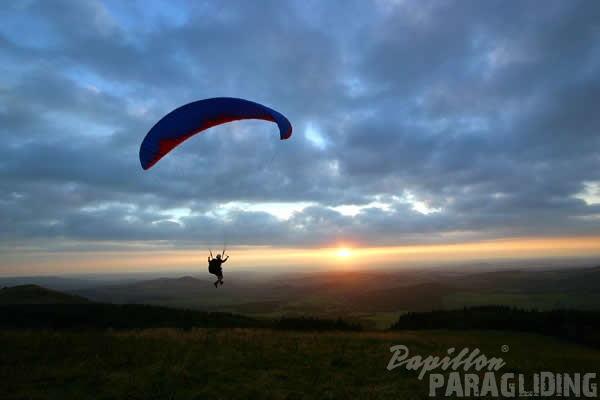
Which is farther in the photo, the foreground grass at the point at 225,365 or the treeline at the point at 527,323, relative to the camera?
the treeline at the point at 527,323

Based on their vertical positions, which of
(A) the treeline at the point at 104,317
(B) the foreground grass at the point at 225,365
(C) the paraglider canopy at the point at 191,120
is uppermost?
(C) the paraglider canopy at the point at 191,120

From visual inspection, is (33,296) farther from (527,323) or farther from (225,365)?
(527,323)

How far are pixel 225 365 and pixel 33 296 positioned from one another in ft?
210

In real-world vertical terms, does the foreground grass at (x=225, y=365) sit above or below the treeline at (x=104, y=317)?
above

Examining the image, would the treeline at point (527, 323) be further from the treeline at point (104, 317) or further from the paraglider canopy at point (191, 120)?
the paraglider canopy at point (191, 120)

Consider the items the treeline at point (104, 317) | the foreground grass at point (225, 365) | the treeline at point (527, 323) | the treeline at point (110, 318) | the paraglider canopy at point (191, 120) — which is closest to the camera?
the foreground grass at point (225, 365)

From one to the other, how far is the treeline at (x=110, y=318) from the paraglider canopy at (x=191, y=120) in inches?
1039

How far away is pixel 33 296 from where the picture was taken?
57750mm

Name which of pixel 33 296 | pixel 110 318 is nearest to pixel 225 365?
pixel 110 318

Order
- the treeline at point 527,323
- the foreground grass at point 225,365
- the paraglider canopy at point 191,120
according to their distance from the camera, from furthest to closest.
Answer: the treeline at point 527,323 < the paraglider canopy at point 191,120 < the foreground grass at point 225,365

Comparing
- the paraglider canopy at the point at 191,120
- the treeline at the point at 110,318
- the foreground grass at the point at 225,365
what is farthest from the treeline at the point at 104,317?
the paraglider canopy at the point at 191,120

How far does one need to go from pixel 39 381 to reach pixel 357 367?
1237 centimetres

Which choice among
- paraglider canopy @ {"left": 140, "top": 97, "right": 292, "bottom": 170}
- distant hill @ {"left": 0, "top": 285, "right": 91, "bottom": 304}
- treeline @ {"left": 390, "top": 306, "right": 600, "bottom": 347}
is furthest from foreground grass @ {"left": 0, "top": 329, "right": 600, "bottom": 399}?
distant hill @ {"left": 0, "top": 285, "right": 91, "bottom": 304}

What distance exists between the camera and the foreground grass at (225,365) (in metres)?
10.8
